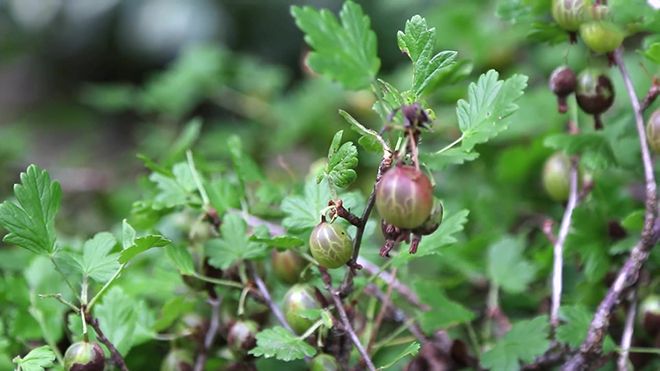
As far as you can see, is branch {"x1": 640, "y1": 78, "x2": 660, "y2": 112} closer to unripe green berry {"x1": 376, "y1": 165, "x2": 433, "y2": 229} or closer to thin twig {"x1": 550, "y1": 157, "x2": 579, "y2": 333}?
thin twig {"x1": 550, "y1": 157, "x2": 579, "y2": 333}

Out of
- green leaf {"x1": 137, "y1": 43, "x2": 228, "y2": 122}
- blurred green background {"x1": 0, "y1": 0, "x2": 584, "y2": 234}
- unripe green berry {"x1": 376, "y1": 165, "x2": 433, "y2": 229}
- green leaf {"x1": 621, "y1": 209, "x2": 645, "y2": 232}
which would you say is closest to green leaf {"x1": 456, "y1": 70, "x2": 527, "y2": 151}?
unripe green berry {"x1": 376, "y1": 165, "x2": 433, "y2": 229}

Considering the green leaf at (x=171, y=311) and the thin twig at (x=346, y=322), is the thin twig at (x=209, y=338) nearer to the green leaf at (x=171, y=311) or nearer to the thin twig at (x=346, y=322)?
the green leaf at (x=171, y=311)

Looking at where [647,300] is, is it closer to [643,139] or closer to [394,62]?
[643,139]

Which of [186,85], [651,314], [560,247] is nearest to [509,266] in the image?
[560,247]

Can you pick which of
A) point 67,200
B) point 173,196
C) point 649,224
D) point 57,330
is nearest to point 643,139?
point 649,224

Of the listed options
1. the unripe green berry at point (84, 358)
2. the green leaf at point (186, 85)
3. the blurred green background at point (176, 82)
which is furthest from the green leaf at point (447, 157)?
the green leaf at point (186, 85)

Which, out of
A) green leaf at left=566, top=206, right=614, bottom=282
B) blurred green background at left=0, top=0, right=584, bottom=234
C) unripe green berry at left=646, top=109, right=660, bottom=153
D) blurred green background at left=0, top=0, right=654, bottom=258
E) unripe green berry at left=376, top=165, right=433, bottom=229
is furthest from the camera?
blurred green background at left=0, top=0, right=584, bottom=234

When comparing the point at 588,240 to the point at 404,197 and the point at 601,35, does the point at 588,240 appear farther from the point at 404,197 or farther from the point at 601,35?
the point at 404,197
